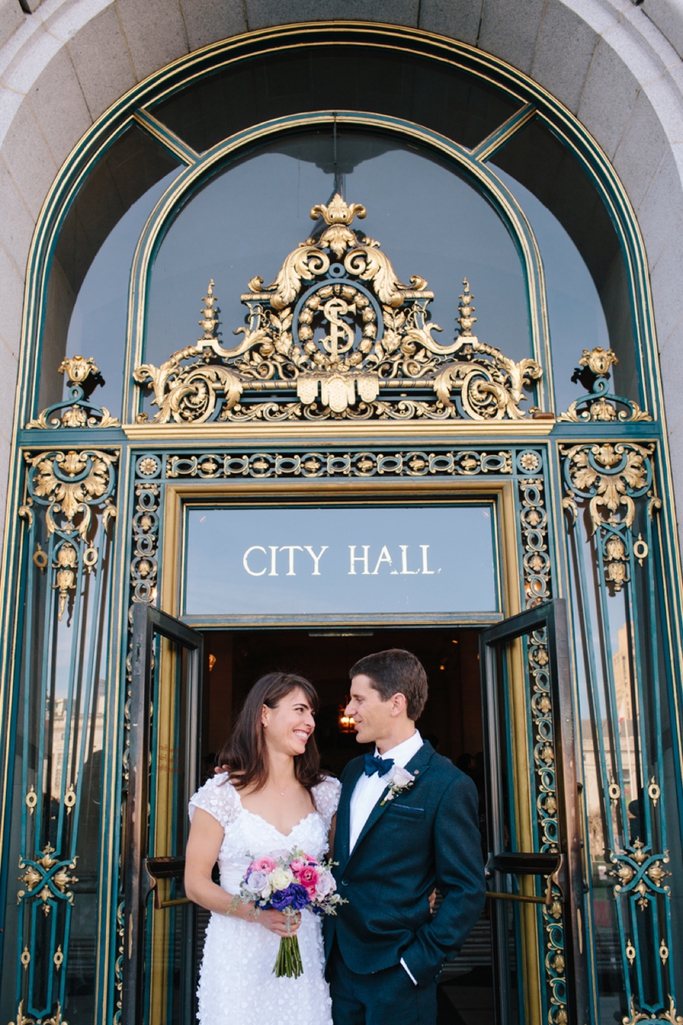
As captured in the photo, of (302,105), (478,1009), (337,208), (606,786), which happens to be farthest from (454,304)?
(478,1009)

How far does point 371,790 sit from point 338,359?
289 cm


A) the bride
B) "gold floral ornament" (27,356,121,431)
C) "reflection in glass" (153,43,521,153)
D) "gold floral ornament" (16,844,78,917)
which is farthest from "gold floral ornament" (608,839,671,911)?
"reflection in glass" (153,43,521,153)

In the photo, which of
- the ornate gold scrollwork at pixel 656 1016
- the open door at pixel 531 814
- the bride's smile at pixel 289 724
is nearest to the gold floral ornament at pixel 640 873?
the open door at pixel 531 814

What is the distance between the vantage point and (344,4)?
6.81 meters

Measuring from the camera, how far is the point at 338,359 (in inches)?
240

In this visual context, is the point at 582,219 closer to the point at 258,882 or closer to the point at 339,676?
the point at 258,882

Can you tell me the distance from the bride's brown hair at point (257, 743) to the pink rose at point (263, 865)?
59 cm

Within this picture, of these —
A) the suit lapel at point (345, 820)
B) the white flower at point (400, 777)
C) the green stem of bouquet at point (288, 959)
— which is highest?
the white flower at point (400, 777)

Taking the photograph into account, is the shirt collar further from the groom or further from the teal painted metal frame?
the teal painted metal frame

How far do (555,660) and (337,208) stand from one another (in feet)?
11.1

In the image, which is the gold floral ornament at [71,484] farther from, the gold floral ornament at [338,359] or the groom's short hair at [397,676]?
the groom's short hair at [397,676]

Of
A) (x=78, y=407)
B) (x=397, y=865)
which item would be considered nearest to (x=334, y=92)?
(x=78, y=407)

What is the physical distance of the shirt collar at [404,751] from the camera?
4164 millimetres

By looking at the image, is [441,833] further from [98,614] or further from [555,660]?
[98,614]
